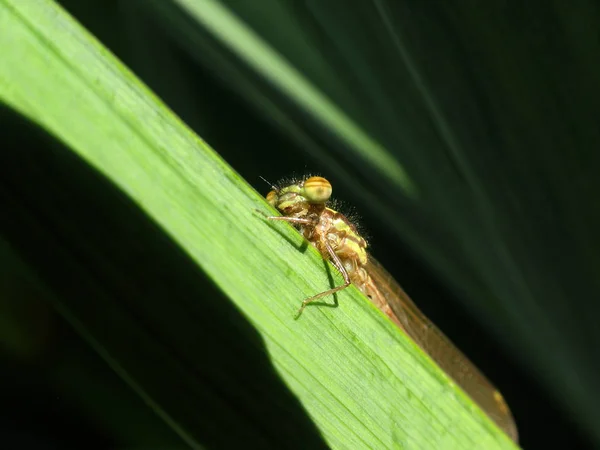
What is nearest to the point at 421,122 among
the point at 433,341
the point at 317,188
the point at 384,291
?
the point at 317,188

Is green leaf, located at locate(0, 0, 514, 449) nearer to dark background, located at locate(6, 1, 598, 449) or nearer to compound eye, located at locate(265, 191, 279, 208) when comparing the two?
dark background, located at locate(6, 1, 598, 449)

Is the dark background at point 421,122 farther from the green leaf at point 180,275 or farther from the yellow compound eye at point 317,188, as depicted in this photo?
the green leaf at point 180,275

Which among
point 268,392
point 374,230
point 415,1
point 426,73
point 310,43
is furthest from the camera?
point 374,230

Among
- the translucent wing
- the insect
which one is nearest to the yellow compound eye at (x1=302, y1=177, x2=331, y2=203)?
the insect

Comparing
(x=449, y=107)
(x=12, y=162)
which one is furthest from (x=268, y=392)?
(x=449, y=107)

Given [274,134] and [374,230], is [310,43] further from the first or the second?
[374,230]

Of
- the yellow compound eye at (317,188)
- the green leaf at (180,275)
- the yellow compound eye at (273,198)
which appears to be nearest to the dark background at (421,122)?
the yellow compound eye at (273,198)

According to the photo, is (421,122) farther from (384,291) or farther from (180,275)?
(180,275)
